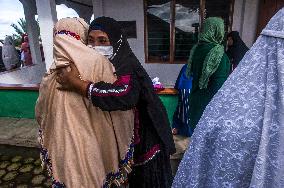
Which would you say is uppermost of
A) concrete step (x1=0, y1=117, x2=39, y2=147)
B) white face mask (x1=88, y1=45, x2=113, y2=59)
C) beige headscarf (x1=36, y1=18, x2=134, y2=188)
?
white face mask (x1=88, y1=45, x2=113, y2=59)

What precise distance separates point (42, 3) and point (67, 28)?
4048mm

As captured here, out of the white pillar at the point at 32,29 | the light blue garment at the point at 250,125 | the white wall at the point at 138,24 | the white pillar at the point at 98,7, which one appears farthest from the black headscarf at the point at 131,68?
the white pillar at the point at 32,29

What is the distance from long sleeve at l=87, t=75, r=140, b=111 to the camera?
1484mm

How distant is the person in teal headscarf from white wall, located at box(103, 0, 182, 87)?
336 cm

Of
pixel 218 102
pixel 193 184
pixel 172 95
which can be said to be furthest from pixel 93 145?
pixel 172 95

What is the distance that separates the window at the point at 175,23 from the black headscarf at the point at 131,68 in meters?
4.69

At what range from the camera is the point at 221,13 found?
5.88 meters

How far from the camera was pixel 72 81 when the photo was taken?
58.4 inches

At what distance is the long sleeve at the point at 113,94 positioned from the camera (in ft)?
4.87

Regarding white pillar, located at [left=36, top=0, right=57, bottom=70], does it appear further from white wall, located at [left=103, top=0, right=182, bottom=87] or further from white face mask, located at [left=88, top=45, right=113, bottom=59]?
white face mask, located at [left=88, top=45, right=113, bottom=59]

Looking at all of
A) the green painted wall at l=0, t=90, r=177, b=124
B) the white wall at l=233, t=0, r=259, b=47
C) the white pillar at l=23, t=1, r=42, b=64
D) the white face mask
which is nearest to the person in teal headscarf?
the white face mask

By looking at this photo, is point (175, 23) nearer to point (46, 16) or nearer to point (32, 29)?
point (46, 16)

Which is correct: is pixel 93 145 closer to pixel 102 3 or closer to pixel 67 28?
pixel 67 28

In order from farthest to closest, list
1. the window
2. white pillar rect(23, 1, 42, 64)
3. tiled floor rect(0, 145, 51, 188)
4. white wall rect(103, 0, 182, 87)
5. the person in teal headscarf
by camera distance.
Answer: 1. white pillar rect(23, 1, 42, 64)
2. white wall rect(103, 0, 182, 87)
3. the window
4. tiled floor rect(0, 145, 51, 188)
5. the person in teal headscarf
